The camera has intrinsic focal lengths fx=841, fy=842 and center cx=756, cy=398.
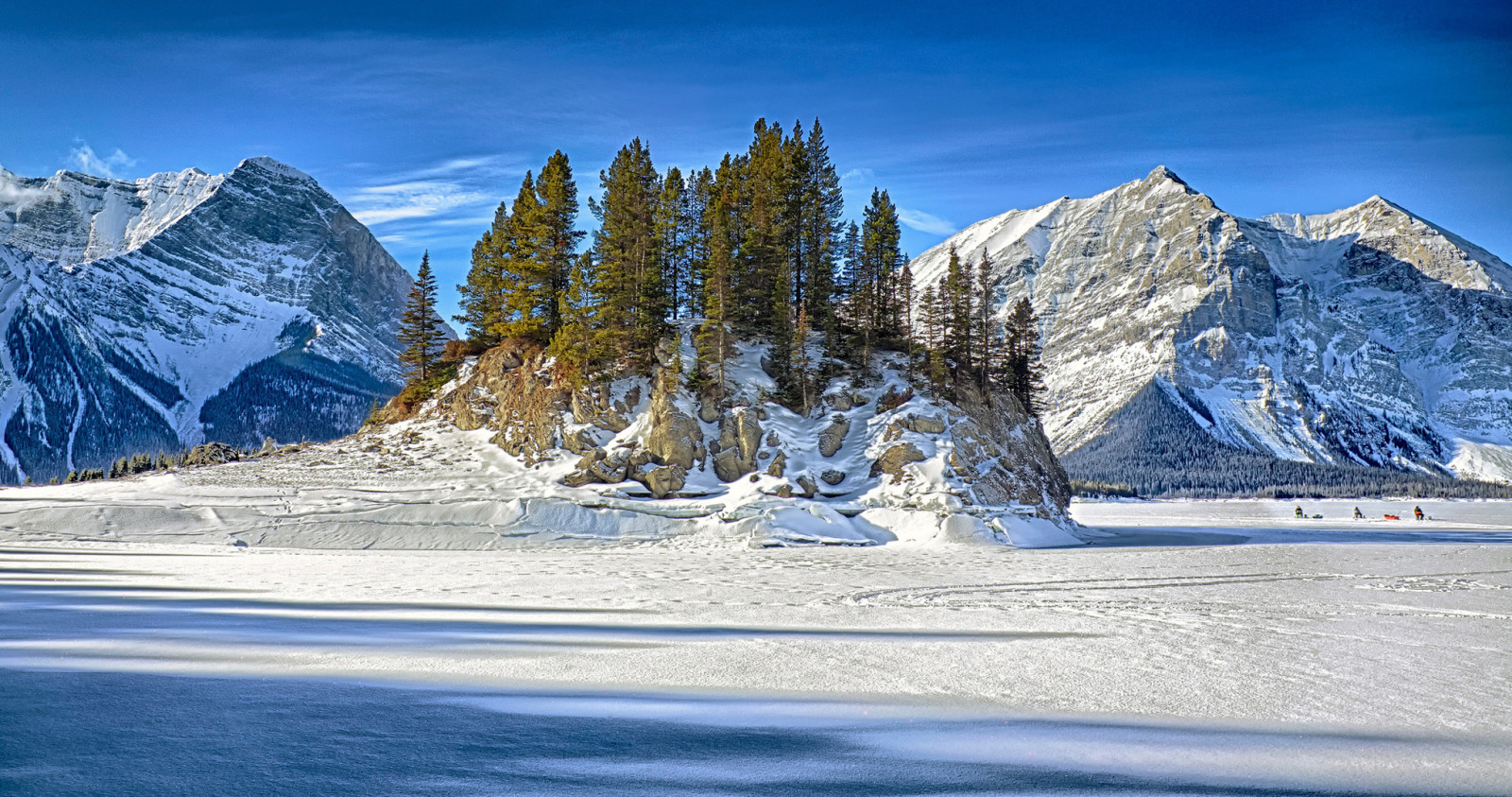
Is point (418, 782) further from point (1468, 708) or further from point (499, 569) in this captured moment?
point (499, 569)

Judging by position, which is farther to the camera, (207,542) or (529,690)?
(207,542)

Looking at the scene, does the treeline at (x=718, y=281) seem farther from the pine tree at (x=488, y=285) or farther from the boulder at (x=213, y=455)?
the boulder at (x=213, y=455)

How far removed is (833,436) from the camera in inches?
1890

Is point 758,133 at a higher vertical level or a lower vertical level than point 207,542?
higher

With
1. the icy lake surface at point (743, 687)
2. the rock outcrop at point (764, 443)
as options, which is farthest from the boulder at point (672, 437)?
the icy lake surface at point (743, 687)

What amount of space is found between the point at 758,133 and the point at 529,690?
5592 cm

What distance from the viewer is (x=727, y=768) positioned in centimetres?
801

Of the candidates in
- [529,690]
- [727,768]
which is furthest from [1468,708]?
[529,690]

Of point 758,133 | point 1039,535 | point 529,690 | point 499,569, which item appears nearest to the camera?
point 529,690

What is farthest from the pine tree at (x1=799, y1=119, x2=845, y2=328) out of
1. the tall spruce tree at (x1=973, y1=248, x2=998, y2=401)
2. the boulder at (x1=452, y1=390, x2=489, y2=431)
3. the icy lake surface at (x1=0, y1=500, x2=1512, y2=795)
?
the icy lake surface at (x1=0, y1=500, x2=1512, y2=795)

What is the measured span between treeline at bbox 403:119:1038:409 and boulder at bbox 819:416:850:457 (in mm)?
3045

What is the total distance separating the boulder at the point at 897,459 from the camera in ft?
149

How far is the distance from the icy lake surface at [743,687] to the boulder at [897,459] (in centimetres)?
2108

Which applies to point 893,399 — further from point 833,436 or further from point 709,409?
point 709,409
